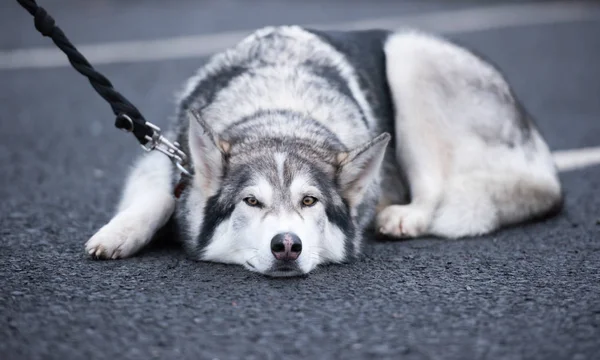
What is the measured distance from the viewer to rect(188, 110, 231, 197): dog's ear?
4.04 metres

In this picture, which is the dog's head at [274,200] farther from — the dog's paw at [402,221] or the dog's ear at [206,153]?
the dog's paw at [402,221]

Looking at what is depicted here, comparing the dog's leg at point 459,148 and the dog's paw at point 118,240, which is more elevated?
the dog's leg at point 459,148

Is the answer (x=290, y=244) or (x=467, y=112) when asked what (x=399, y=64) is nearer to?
(x=467, y=112)

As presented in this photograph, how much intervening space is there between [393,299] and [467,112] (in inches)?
78.8

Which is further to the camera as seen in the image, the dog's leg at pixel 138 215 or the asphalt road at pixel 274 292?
the dog's leg at pixel 138 215

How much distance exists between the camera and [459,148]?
5.22m

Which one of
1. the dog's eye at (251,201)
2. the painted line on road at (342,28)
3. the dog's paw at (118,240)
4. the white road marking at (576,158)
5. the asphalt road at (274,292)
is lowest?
the asphalt road at (274,292)

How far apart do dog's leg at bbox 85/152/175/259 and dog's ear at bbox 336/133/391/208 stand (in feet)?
3.14

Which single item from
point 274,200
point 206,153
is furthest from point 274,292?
point 206,153

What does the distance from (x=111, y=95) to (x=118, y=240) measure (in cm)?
77

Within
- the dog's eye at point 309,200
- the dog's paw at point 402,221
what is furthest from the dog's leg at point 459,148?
the dog's eye at point 309,200

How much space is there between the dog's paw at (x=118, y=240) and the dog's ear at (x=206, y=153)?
1.32 feet

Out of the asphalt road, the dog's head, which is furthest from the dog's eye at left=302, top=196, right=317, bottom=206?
the asphalt road

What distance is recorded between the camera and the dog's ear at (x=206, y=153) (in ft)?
13.3
